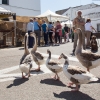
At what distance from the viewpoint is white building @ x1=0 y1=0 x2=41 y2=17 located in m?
38.9

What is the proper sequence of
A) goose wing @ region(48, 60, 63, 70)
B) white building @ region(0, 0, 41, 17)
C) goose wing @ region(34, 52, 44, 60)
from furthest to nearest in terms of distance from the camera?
white building @ region(0, 0, 41, 17), goose wing @ region(34, 52, 44, 60), goose wing @ region(48, 60, 63, 70)

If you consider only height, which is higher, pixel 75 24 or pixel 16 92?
pixel 75 24

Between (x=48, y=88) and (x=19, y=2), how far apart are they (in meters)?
37.1

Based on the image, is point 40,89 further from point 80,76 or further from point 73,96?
point 80,76

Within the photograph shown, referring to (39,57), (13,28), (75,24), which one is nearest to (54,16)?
(13,28)

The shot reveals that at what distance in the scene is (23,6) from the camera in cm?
4184

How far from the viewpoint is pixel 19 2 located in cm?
4141

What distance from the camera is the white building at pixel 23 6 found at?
3891cm

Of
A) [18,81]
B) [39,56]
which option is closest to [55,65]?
[18,81]

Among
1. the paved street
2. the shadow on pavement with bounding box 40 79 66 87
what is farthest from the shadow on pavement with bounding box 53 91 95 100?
the shadow on pavement with bounding box 40 79 66 87

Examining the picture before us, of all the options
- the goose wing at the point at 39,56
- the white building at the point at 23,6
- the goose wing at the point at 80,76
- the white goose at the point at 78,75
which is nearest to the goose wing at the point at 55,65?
the white goose at the point at 78,75

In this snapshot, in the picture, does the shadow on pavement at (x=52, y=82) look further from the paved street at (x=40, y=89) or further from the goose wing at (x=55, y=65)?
the goose wing at (x=55, y=65)

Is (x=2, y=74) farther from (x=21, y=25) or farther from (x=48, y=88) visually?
(x=21, y=25)

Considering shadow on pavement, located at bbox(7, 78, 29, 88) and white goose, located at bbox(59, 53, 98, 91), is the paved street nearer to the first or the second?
shadow on pavement, located at bbox(7, 78, 29, 88)
